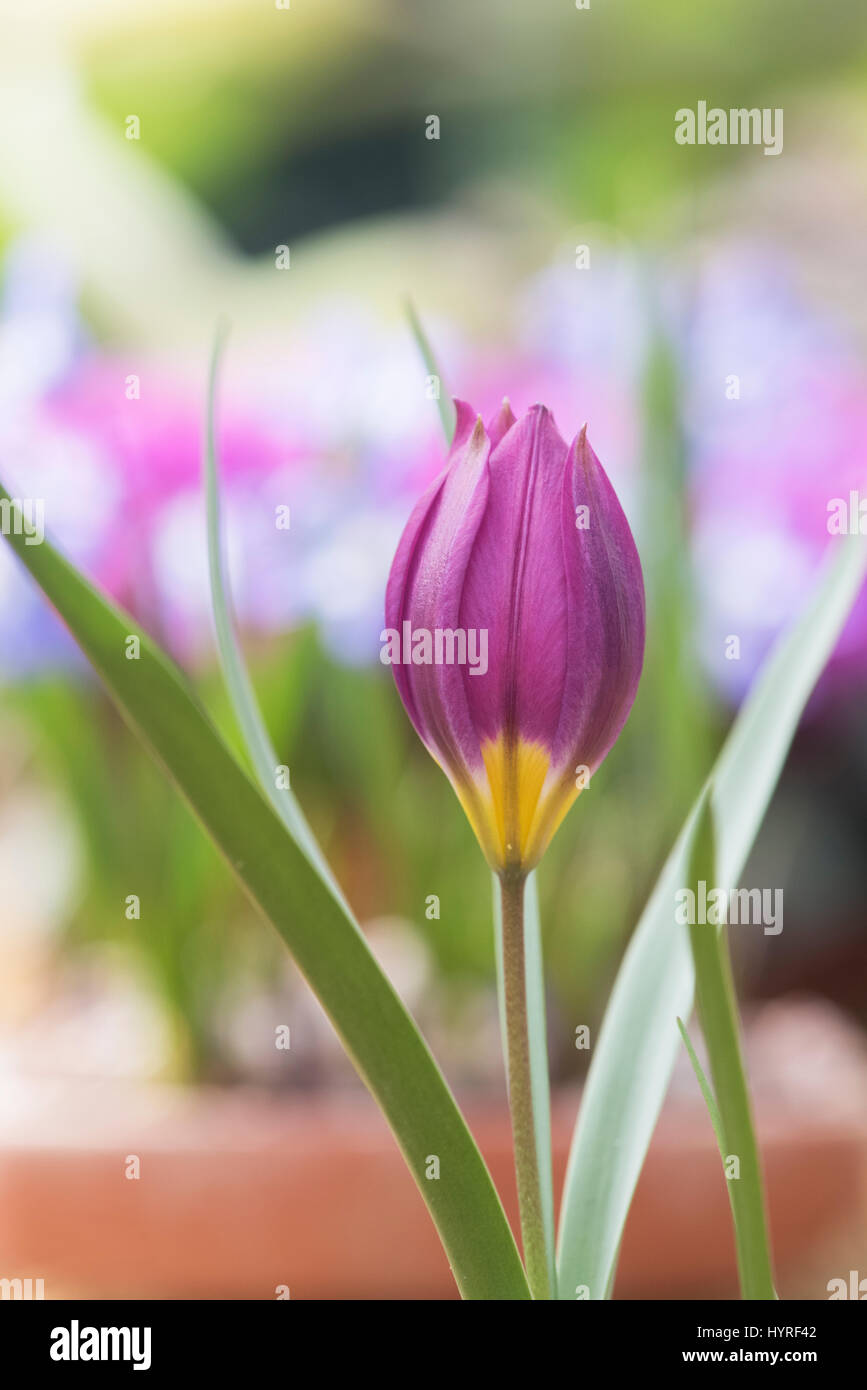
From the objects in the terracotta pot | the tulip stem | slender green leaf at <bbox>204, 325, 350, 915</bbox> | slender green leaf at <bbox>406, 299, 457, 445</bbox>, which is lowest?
the terracotta pot

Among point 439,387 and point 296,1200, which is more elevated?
point 439,387

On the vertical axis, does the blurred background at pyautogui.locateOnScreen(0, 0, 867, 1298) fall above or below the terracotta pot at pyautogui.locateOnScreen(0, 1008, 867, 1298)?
above

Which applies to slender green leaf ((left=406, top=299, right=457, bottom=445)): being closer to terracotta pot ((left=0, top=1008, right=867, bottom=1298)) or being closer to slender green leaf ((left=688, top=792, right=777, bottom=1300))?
slender green leaf ((left=688, top=792, right=777, bottom=1300))

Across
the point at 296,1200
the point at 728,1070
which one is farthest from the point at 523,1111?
the point at 296,1200

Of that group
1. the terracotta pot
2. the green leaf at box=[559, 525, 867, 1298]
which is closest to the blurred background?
the terracotta pot

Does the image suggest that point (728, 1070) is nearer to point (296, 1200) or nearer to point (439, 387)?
point (439, 387)
